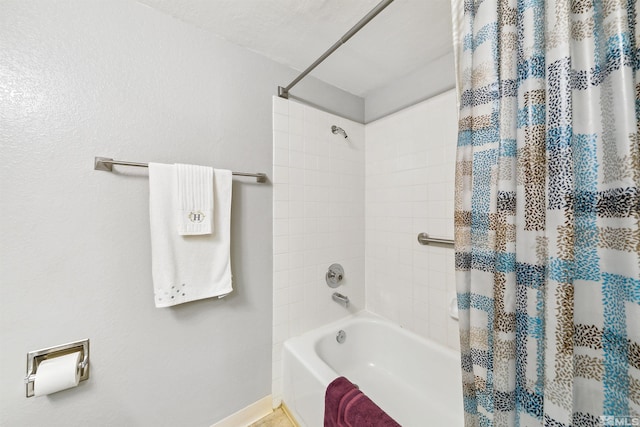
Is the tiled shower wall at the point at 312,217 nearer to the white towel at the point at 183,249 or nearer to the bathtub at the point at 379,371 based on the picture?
the bathtub at the point at 379,371

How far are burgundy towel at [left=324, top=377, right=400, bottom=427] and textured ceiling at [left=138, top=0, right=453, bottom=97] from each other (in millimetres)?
1748

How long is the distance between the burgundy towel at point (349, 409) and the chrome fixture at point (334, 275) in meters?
0.68

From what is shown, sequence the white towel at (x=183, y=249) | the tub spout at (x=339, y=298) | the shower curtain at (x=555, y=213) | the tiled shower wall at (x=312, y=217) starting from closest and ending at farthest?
the shower curtain at (x=555, y=213) → the white towel at (x=183, y=249) → the tiled shower wall at (x=312, y=217) → the tub spout at (x=339, y=298)

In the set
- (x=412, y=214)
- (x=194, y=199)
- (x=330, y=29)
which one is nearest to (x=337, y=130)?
(x=330, y=29)

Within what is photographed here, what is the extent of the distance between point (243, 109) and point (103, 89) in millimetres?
615

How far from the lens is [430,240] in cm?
149

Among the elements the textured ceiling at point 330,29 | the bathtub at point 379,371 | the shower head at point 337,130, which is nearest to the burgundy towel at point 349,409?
the bathtub at point 379,371

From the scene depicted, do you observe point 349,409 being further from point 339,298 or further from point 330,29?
point 330,29

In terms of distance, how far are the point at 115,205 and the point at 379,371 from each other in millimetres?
1928

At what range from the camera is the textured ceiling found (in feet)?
3.59

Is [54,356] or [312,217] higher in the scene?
[312,217]

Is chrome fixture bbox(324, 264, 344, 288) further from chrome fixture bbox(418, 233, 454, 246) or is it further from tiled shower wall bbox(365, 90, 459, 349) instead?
chrome fixture bbox(418, 233, 454, 246)

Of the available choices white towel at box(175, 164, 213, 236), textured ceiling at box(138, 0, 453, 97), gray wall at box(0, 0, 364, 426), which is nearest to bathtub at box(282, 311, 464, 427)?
gray wall at box(0, 0, 364, 426)

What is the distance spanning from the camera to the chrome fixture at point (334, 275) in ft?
5.67
